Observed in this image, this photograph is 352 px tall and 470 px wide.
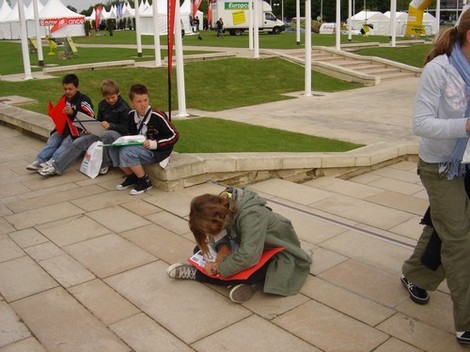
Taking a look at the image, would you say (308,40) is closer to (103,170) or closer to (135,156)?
(103,170)

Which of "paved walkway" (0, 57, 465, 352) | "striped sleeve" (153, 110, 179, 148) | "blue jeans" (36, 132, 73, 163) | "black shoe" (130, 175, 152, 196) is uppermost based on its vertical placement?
"striped sleeve" (153, 110, 179, 148)

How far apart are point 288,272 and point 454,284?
1.13m

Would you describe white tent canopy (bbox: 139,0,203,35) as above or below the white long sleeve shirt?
above

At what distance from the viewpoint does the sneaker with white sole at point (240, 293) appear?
144 inches

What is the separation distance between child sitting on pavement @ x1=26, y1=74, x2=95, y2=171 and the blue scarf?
5052mm

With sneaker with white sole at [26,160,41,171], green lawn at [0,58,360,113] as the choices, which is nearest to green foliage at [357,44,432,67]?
green lawn at [0,58,360,113]

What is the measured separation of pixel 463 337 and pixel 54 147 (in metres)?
5.65

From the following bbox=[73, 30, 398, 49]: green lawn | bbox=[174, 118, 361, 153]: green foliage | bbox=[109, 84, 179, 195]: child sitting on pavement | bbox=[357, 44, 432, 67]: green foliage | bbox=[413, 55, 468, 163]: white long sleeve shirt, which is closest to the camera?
bbox=[413, 55, 468, 163]: white long sleeve shirt

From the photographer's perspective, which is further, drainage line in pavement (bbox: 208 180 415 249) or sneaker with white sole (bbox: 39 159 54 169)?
sneaker with white sole (bbox: 39 159 54 169)

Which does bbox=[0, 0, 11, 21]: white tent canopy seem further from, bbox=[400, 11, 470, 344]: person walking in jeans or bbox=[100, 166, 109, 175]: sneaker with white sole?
bbox=[400, 11, 470, 344]: person walking in jeans

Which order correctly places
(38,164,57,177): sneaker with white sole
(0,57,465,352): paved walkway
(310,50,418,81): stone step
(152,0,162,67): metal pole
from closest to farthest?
(0,57,465,352): paved walkway
(38,164,57,177): sneaker with white sole
(152,0,162,67): metal pole
(310,50,418,81): stone step

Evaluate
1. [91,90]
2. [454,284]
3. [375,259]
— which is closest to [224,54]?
[91,90]

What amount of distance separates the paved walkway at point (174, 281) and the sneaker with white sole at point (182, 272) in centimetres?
7

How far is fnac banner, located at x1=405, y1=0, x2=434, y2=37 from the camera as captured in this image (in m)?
33.1
